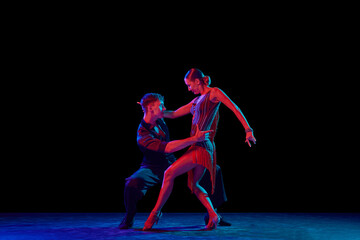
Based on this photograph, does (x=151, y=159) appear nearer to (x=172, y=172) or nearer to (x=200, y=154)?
(x=172, y=172)

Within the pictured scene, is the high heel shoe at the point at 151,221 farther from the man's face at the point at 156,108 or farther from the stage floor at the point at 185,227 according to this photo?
the man's face at the point at 156,108

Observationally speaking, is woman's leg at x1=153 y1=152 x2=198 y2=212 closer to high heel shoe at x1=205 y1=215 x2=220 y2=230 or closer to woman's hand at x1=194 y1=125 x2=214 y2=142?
woman's hand at x1=194 y1=125 x2=214 y2=142

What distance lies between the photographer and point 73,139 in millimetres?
5449

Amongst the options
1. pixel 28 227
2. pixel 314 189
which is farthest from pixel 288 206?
pixel 28 227

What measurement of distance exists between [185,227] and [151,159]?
27.7 inches

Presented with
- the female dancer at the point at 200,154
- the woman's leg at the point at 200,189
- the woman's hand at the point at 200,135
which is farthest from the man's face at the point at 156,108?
the woman's leg at the point at 200,189

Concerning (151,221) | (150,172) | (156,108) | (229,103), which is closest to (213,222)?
(151,221)

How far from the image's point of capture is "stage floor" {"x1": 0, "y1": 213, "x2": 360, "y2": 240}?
10.9 ft

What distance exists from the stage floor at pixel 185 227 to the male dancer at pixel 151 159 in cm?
26

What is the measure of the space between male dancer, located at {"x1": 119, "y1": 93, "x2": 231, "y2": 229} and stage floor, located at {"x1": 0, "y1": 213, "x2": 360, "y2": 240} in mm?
263

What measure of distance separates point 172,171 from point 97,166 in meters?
2.01

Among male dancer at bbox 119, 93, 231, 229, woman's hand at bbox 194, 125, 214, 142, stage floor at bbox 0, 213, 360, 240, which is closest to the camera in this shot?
stage floor at bbox 0, 213, 360, 240

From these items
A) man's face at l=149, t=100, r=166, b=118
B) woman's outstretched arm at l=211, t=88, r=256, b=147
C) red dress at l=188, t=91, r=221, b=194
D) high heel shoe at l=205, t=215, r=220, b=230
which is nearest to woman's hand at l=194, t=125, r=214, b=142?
red dress at l=188, t=91, r=221, b=194

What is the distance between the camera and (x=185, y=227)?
3.86 metres
